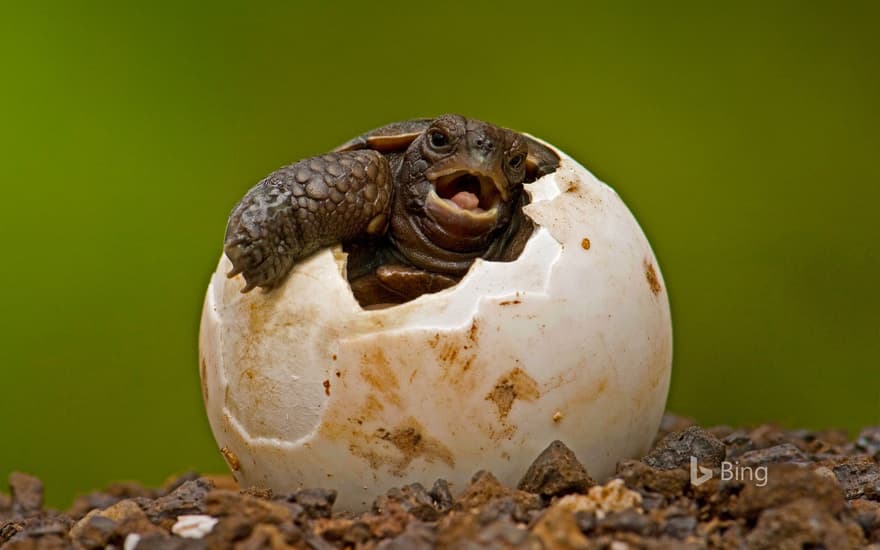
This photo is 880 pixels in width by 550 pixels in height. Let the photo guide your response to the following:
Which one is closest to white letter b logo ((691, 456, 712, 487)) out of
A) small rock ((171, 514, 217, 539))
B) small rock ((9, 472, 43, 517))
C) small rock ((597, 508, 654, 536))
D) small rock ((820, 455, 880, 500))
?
small rock ((597, 508, 654, 536))

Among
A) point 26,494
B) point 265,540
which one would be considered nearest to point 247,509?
point 265,540

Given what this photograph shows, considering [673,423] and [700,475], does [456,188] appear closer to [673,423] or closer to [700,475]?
[700,475]

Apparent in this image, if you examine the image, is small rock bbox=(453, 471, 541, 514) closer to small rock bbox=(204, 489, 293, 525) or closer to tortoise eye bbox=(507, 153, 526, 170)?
small rock bbox=(204, 489, 293, 525)

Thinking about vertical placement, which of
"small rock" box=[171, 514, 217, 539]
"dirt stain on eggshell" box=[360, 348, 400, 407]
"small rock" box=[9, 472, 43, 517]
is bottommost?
A: "small rock" box=[9, 472, 43, 517]

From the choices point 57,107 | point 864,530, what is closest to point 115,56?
point 57,107

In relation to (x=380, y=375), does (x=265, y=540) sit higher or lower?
lower

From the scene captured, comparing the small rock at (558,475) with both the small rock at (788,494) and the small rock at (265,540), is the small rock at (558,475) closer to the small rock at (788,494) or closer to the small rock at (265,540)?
the small rock at (788,494)

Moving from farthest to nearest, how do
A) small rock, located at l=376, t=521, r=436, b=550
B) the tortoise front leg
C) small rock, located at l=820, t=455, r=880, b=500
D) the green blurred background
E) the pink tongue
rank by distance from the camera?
1. the green blurred background
2. the pink tongue
3. small rock, located at l=820, t=455, r=880, b=500
4. the tortoise front leg
5. small rock, located at l=376, t=521, r=436, b=550
